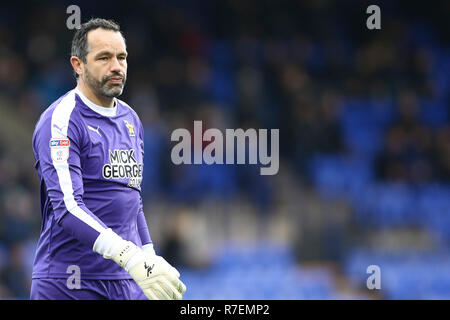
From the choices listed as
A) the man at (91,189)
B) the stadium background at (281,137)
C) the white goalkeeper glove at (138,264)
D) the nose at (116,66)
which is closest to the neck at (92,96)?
the man at (91,189)

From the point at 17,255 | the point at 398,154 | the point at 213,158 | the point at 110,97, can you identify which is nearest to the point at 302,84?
the point at 398,154

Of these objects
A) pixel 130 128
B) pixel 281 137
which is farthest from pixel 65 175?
pixel 281 137

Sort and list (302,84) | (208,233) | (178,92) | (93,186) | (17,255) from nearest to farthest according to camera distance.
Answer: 1. (93,186)
2. (17,255)
3. (208,233)
4. (178,92)
5. (302,84)

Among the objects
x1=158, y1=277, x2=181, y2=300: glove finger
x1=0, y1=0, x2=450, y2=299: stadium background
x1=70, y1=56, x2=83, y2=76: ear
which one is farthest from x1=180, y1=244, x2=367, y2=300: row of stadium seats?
x1=158, y1=277, x2=181, y2=300: glove finger

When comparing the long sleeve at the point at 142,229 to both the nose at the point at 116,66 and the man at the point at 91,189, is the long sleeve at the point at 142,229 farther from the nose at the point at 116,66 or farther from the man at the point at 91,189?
the nose at the point at 116,66

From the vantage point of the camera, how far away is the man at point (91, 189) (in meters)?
4.80

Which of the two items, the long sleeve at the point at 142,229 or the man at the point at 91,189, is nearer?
the man at the point at 91,189

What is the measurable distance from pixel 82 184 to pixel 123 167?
34cm

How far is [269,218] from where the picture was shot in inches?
523

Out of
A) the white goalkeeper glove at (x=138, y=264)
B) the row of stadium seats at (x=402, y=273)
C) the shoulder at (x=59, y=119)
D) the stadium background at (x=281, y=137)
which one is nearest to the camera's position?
the white goalkeeper glove at (x=138, y=264)

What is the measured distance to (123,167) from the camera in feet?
17.0

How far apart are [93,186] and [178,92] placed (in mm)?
9408
